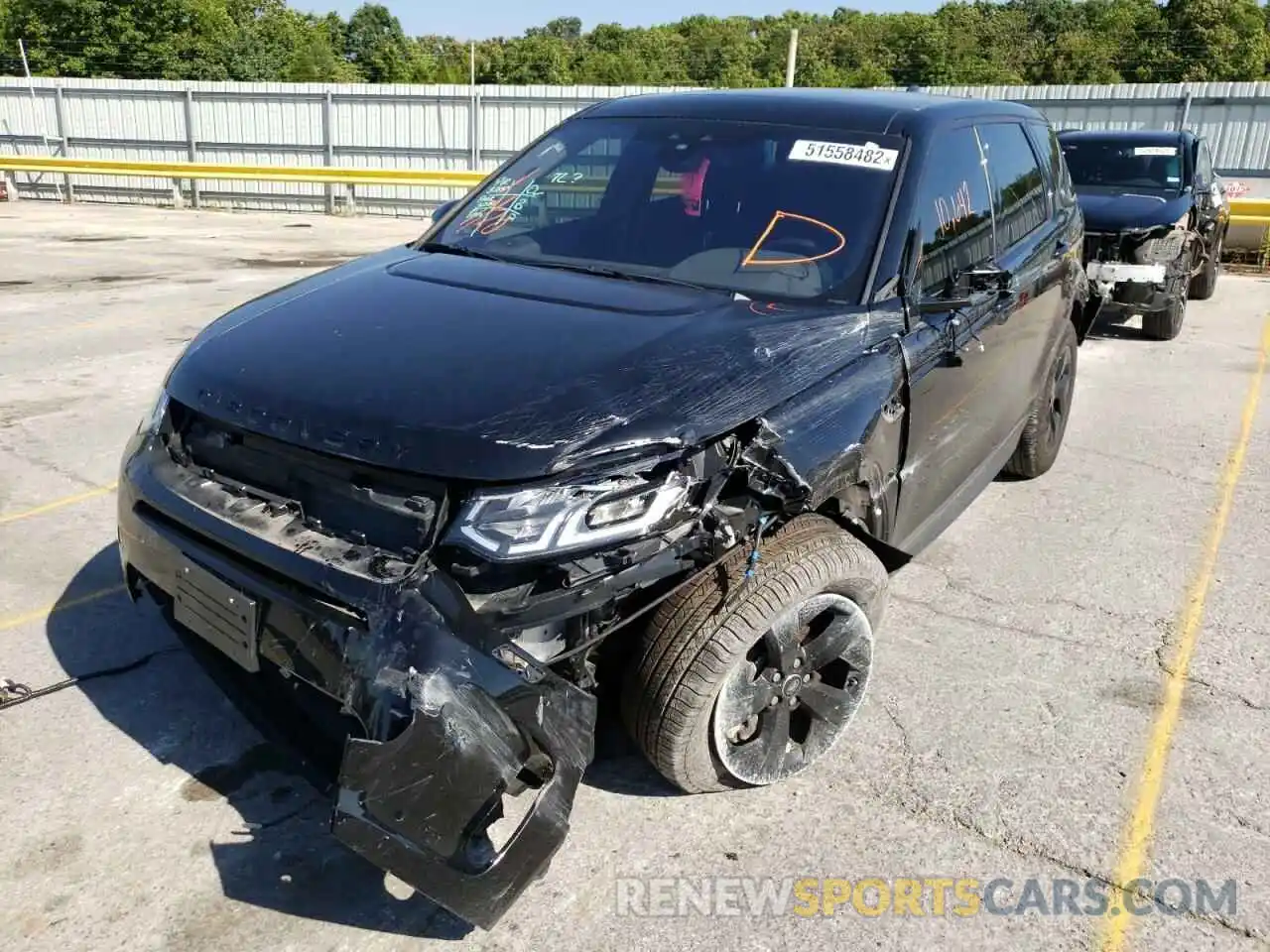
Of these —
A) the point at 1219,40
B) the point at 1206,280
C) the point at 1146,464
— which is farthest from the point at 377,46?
the point at 1146,464

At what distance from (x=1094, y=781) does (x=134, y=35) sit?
186 ft

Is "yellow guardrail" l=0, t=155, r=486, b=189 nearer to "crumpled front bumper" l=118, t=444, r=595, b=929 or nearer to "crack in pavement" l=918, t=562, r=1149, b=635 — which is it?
"crack in pavement" l=918, t=562, r=1149, b=635

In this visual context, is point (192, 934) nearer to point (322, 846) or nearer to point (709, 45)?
point (322, 846)

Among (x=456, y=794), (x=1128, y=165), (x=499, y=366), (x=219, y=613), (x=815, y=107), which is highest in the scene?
(x=815, y=107)

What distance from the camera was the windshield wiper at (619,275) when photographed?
10.3 feet

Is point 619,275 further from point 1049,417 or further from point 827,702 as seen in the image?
point 1049,417

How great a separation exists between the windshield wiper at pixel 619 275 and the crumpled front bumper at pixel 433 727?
1426mm

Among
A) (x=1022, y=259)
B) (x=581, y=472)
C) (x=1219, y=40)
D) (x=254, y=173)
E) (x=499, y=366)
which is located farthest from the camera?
(x=1219, y=40)

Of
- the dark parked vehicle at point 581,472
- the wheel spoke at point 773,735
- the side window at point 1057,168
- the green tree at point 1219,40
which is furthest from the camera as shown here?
the green tree at point 1219,40

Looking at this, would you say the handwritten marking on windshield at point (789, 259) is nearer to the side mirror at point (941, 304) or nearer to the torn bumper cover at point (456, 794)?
the side mirror at point (941, 304)

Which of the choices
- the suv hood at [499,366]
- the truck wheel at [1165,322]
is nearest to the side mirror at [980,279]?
the suv hood at [499,366]

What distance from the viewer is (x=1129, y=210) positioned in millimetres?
8641

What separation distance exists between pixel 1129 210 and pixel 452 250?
7173mm

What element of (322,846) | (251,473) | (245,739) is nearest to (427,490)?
(251,473)
